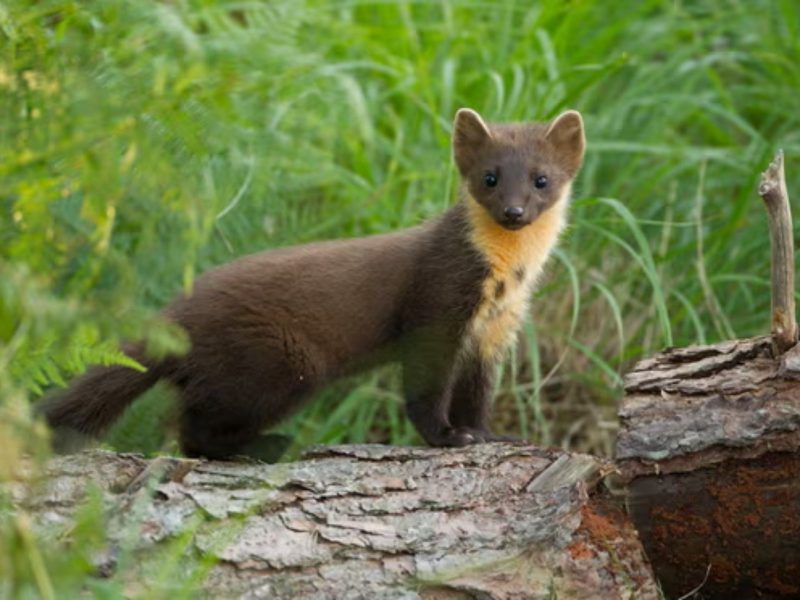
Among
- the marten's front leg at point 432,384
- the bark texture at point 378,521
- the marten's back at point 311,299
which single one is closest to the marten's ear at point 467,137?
the marten's back at point 311,299

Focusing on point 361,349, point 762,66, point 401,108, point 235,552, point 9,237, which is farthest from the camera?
point 762,66

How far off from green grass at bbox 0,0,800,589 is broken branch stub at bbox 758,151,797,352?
1.42 meters

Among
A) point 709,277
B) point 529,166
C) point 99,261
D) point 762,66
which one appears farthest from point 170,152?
point 762,66

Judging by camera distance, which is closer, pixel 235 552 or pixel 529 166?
pixel 235 552

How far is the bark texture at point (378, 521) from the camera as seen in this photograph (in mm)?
3619

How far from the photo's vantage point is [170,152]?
3449 mm

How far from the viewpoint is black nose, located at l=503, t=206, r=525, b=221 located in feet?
16.4

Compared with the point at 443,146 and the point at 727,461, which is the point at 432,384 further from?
the point at 443,146

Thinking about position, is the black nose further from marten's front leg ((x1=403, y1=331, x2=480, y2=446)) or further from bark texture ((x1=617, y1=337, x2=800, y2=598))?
bark texture ((x1=617, y1=337, x2=800, y2=598))

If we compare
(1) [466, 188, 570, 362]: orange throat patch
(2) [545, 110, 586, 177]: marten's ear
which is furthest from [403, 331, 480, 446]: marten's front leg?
(2) [545, 110, 586, 177]: marten's ear

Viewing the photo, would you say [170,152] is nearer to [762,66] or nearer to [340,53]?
[340,53]

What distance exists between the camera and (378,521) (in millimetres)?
3842

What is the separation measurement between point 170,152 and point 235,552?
1.10 metres

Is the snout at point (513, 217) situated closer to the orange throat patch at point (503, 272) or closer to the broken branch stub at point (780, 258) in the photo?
the orange throat patch at point (503, 272)
